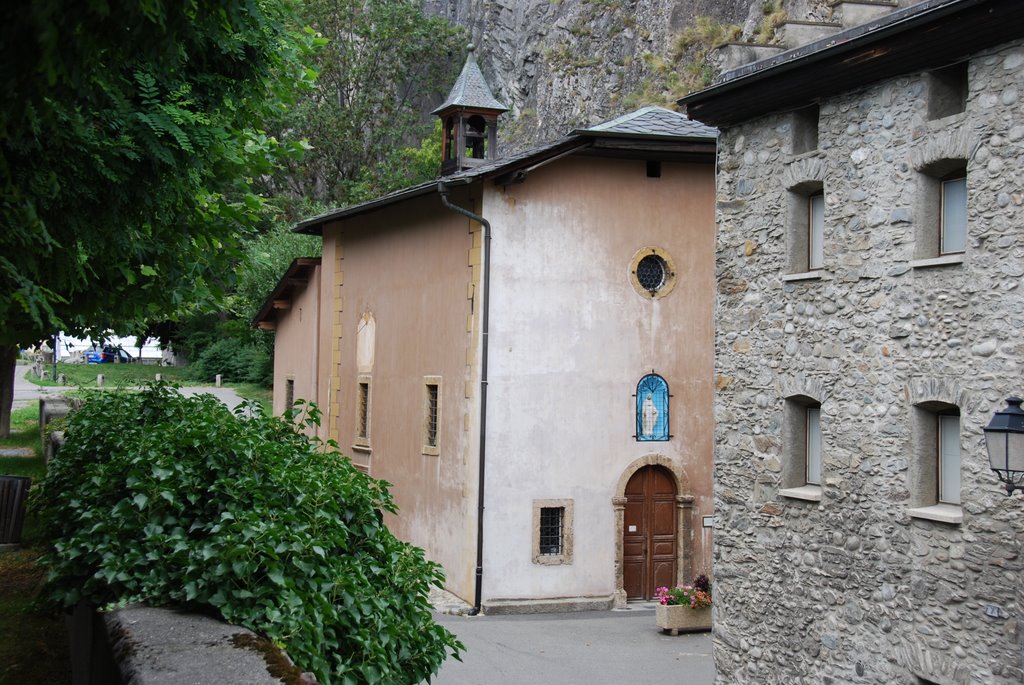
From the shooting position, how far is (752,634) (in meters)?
12.1

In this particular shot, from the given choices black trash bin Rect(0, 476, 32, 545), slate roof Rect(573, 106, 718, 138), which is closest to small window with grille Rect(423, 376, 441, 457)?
slate roof Rect(573, 106, 718, 138)

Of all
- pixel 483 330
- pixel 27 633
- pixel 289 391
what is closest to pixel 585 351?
pixel 483 330

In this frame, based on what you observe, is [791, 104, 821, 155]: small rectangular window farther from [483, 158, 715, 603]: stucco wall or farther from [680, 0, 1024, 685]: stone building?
[483, 158, 715, 603]: stucco wall

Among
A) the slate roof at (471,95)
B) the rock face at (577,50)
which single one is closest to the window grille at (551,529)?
the slate roof at (471,95)

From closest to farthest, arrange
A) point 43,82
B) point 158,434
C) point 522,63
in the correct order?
point 43,82 < point 158,434 < point 522,63

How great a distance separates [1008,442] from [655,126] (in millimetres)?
11023

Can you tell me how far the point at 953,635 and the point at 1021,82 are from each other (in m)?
4.64

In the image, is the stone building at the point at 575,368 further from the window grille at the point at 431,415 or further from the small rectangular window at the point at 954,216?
the small rectangular window at the point at 954,216

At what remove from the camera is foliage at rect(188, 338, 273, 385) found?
4609cm

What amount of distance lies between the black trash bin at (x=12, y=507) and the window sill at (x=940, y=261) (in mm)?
8926

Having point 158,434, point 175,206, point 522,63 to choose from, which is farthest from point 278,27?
point 522,63

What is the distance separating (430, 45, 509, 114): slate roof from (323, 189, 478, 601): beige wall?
2.10 m

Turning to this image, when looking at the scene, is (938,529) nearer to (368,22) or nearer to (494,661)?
(494,661)

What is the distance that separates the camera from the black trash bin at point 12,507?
11273mm
